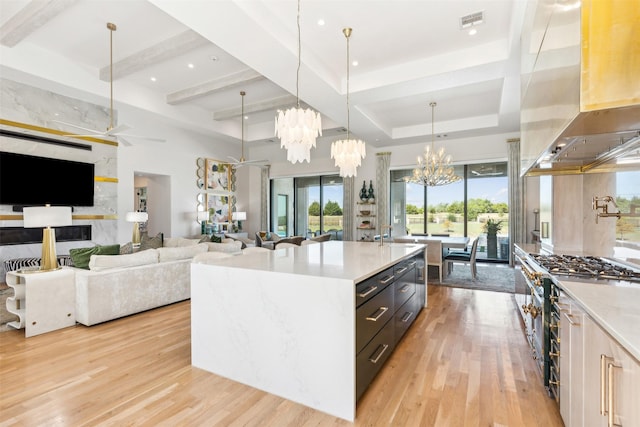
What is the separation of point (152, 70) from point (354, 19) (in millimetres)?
4020

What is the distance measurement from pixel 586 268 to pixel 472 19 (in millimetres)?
2846

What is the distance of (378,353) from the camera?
2.28m

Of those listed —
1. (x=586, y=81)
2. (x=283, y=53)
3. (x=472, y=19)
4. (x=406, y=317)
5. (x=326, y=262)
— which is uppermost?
(x=472, y=19)

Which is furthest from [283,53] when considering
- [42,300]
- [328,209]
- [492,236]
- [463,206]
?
[492,236]

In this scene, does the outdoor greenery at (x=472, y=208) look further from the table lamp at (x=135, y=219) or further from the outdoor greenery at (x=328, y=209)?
the table lamp at (x=135, y=219)

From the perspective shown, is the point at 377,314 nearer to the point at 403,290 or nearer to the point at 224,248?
the point at 403,290

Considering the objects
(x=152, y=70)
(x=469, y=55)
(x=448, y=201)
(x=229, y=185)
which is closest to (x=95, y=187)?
(x=152, y=70)

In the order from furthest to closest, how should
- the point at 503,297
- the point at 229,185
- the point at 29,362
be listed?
1. the point at 229,185
2. the point at 503,297
3. the point at 29,362

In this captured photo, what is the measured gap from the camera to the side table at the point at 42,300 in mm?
3207

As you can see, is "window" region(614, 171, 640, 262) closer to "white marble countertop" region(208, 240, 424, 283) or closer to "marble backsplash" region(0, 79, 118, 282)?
"white marble countertop" region(208, 240, 424, 283)

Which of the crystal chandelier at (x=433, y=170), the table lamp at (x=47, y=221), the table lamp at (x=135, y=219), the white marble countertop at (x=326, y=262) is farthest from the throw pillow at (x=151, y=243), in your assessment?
the crystal chandelier at (x=433, y=170)

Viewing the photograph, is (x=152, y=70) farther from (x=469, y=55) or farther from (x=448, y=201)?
(x=448, y=201)

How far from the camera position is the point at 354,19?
3.42 metres

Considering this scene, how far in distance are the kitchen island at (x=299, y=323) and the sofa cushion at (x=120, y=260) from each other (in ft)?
6.13
